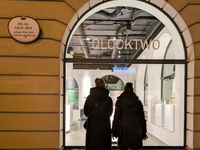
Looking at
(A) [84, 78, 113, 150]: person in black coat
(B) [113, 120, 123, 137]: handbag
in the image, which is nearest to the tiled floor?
(A) [84, 78, 113, 150]: person in black coat

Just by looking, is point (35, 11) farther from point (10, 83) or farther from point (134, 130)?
point (134, 130)

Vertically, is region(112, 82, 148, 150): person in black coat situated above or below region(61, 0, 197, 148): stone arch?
below

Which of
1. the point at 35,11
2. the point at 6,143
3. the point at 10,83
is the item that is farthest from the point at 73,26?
the point at 6,143

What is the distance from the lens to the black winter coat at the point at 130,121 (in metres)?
3.13

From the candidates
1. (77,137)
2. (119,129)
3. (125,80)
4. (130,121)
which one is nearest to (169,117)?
(125,80)

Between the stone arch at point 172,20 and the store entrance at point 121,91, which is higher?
the stone arch at point 172,20

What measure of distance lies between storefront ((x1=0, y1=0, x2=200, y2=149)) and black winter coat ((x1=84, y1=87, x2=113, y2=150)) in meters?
0.72

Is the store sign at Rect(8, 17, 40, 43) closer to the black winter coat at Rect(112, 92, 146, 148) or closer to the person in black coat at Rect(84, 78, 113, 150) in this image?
the person in black coat at Rect(84, 78, 113, 150)

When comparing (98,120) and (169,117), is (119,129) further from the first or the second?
(169,117)

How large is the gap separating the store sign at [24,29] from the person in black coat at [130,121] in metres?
2.21

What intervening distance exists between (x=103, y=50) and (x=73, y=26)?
941mm

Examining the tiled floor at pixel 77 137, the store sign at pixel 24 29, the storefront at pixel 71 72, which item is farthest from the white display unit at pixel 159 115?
the store sign at pixel 24 29

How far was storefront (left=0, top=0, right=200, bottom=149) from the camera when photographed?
3529 mm

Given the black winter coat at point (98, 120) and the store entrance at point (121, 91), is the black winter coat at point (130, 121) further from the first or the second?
the store entrance at point (121, 91)
